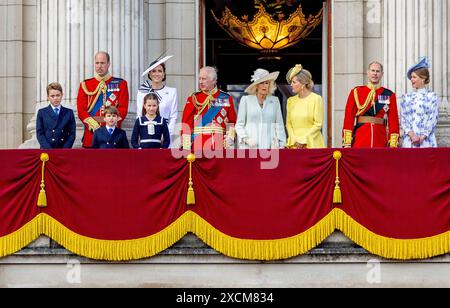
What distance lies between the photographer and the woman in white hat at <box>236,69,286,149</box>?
17.9 meters

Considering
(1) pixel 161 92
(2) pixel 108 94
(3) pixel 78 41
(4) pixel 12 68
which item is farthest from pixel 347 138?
(4) pixel 12 68

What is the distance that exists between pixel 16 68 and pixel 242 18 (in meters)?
4.10

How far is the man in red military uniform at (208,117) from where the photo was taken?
→ 59.3 feet

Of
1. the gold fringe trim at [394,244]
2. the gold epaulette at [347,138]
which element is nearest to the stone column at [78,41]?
the gold epaulette at [347,138]

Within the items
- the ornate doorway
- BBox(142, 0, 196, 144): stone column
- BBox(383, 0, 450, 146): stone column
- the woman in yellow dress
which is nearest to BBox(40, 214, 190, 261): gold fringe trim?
the woman in yellow dress

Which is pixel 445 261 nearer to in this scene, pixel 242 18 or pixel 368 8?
pixel 368 8

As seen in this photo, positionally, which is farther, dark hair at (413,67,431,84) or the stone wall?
dark hair at (413,67,431,84)

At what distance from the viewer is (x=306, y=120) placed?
17.8 meters

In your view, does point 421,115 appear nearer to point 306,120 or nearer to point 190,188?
point 306,120

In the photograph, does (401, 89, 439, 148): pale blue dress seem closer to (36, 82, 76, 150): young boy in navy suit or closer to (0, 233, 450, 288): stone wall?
(0, 233, 450, 288): stone wall

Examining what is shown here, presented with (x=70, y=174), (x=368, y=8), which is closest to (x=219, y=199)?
(x=70, y=174)

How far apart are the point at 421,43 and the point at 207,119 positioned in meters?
3.84

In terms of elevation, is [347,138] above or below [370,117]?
below

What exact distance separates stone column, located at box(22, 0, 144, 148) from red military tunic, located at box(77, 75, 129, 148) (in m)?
1.10
